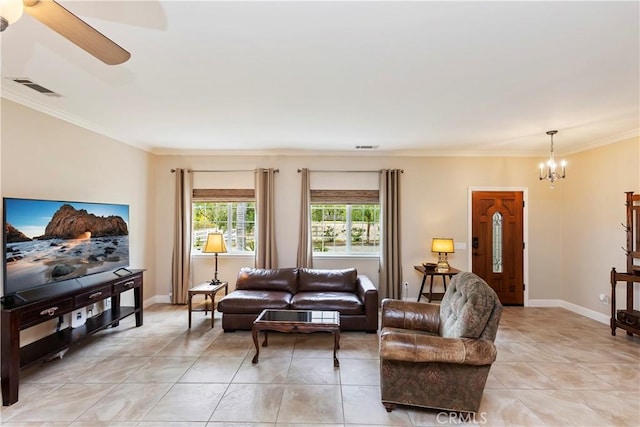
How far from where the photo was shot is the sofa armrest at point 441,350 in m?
2.28

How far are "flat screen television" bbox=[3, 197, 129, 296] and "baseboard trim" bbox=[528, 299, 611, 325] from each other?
6.60m

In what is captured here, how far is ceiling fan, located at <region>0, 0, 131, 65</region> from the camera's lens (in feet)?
3.82

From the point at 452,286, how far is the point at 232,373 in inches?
88.9

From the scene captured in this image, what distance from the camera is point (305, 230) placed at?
17.9 ft

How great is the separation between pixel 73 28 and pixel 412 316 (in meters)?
3.23

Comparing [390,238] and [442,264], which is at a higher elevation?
[390,238]

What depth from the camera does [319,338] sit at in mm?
3967

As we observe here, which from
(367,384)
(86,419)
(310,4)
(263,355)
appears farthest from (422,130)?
(86,419)

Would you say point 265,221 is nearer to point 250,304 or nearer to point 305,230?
point 305,230

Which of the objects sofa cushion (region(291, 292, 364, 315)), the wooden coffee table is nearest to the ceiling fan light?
the wooden coffee table

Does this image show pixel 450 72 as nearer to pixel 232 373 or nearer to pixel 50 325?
pixel 232 373

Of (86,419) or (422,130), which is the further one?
(422,130)

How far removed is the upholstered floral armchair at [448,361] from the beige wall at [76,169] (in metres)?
3.76

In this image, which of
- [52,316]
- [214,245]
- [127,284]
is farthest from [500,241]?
[52,316]
